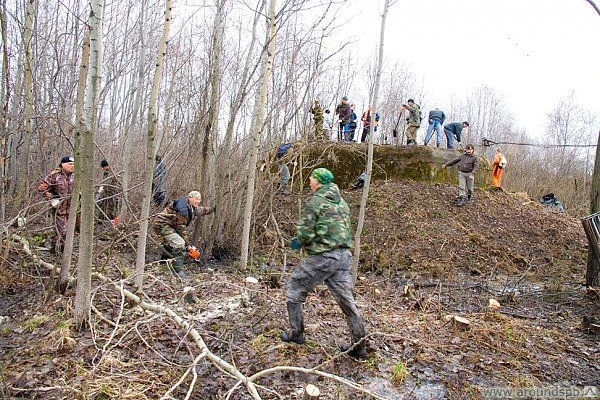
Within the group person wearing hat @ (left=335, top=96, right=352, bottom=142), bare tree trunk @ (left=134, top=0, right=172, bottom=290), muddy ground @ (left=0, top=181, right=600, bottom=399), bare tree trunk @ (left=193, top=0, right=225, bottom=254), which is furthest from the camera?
person wearing hat @ (left=335, top=96, right=352, bottom=142)

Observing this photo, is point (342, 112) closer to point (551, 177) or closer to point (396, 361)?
point (396, 361)

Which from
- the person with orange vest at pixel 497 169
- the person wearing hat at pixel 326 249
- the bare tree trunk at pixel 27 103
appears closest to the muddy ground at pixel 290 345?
the person wearing hat at pixel 326 249

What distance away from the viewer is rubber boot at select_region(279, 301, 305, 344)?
4172 millimetres

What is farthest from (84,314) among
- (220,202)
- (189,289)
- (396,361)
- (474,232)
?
(474,232)

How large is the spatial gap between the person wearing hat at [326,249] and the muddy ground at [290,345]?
1.66ft

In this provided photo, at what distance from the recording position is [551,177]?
25328mm

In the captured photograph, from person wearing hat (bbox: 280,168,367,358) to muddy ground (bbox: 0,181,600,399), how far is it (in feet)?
1.66

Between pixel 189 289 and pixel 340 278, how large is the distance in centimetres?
226

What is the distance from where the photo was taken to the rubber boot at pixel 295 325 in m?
4.17

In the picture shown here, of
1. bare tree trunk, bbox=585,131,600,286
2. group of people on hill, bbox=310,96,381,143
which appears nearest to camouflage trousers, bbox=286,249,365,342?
bare tree trunk, bbox=585,131,600,286

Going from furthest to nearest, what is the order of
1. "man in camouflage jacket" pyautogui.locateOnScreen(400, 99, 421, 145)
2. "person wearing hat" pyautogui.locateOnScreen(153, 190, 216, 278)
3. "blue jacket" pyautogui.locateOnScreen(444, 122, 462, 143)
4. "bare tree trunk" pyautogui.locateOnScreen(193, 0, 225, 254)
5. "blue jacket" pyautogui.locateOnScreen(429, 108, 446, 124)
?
"blue jacket" pyautogui.locateOnScreen(444, 122, 462, 143) < "man in camouflage jacket" pyautogui.locateOnScreen(400, 99, 421, 145) < "blue jacket" pyautogui.locateOnScreen(429, 108, 446, 124) < "bare tree trunk" pyautogui.locateOnScreen(193, 0, 225, 254) < "person wearing hat" pyautogui.locateOnScreen(153, 190, 216, 278)

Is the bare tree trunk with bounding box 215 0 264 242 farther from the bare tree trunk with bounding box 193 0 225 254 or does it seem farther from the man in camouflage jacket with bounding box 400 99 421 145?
the man in camouflage jacket with bounding box 400 99 421 145

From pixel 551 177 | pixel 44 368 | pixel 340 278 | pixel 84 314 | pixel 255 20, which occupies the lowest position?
pixel 44 368

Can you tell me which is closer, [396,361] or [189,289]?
[396,361]
